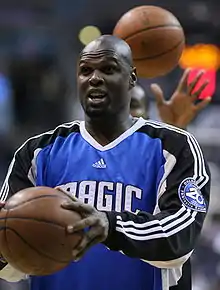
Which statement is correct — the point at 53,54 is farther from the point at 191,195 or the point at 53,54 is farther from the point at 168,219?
the point at 168,219

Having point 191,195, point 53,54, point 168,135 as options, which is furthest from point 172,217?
point 53,54

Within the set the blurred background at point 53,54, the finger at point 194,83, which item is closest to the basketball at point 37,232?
the finger at point 194,83

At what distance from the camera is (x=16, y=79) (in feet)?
54.4

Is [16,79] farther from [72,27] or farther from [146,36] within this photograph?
[146,36]

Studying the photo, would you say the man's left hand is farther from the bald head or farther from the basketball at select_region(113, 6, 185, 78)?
the basketball at select_region(113, 6, 185, 78)

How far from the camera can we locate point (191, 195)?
3.66m

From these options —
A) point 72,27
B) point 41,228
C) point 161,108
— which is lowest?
point 72,27

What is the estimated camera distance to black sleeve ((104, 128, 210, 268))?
342cm

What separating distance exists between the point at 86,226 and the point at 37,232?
20 centimetres

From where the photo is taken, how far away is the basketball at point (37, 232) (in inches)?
123

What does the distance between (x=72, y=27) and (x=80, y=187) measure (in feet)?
41.1

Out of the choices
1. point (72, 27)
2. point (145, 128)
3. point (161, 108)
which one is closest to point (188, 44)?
point (72, 27)

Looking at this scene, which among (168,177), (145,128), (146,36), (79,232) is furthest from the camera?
(146,36)

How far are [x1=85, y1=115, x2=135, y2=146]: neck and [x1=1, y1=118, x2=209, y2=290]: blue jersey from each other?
0.9 inches
